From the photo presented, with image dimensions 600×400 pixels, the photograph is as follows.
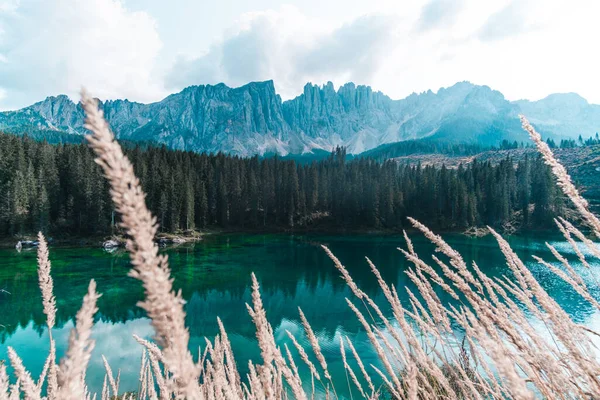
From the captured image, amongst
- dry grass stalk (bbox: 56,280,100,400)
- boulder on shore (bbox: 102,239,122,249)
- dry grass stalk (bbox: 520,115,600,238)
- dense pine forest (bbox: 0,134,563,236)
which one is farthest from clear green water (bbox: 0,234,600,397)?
dry grass stalk (bbox: 56,280,100,400)

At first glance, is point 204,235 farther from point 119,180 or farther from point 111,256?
point 119,180

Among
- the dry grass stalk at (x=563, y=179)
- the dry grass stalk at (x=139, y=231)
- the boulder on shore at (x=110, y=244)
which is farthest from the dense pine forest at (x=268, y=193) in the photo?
the dry grass stalk at (x=139, y=231)

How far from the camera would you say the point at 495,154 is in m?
168

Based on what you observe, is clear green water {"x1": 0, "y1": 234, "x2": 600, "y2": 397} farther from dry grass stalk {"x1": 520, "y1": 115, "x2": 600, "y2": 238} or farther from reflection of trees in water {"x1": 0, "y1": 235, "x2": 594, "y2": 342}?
dry grass stalk {"x1": 520, "y1": 115, "x2": 600, "y2": 238}

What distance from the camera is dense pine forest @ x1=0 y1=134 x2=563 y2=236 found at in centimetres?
5734

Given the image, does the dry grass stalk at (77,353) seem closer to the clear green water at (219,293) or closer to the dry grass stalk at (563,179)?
the dry grass stalk at (563,179)

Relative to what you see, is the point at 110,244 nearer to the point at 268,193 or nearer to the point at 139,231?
the point at 268,193

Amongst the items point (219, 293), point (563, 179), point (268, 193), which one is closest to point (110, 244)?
point (219, 293)

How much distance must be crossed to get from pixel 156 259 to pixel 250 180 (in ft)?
264

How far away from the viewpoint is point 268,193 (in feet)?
258

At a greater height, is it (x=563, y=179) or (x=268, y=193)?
(x=563, y=179)

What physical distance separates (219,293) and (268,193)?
48.2 meters

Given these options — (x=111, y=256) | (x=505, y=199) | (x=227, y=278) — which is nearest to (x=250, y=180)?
(x=111, y=256)

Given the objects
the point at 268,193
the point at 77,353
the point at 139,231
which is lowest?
the point at 268,193
